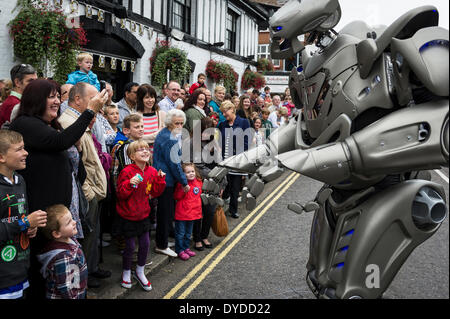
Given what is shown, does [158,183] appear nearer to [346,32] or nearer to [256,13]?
[346,32]

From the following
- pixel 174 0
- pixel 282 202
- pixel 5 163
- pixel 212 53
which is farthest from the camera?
pixel 212 53

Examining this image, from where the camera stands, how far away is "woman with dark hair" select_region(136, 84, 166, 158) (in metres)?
5.50

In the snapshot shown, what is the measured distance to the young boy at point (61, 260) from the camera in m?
3.05

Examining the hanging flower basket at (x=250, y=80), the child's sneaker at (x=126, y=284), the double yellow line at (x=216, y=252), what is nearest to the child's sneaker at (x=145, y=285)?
the child's sneaker at (x=126, y=284)

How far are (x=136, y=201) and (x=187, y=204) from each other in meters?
1.07

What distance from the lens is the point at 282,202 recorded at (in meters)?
8.32

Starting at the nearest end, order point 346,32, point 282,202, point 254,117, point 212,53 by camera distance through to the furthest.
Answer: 1. point 346,32
2. point 254,117
3. point 282,202
4. point 212,53

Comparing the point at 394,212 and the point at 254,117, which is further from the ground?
the point at 254,117

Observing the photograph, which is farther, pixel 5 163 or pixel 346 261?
pixel 5 163

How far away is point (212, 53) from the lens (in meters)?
17.0

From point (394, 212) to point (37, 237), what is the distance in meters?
2.63

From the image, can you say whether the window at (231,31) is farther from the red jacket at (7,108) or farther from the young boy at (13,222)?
the young boy at (13,222)

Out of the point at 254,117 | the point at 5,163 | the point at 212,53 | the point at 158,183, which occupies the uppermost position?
the point at 212,53

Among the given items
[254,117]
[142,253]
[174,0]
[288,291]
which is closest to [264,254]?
[288,291]
